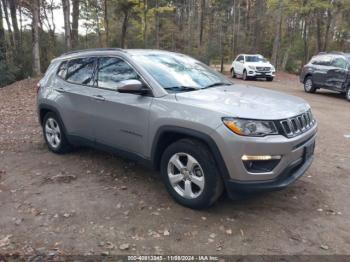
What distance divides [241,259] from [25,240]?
2.12 metres

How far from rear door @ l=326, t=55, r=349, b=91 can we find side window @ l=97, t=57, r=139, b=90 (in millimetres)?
10735

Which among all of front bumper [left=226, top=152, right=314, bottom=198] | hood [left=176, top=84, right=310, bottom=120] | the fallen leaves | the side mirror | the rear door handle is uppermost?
the side mirror

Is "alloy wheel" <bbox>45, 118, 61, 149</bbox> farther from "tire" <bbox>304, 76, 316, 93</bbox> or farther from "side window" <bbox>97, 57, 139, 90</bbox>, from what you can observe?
"tire" <bbox>304, 76, 316, 93</bbox>

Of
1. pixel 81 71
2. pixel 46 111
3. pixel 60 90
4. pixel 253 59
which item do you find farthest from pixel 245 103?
pixel 253 59

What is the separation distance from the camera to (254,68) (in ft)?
67.6

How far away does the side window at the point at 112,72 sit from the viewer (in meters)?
4.67

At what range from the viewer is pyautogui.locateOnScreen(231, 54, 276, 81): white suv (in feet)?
67.8

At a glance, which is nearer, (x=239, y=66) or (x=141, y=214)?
(x=141, y=214)

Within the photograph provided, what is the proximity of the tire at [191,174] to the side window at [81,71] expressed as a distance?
6.28 ft

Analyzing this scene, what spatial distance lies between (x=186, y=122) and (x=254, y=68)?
1768 cm

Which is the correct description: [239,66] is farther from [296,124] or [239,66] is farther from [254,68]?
[296,124]

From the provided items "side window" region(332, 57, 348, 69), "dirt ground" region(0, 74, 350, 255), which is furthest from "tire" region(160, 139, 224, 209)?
"side window" region(332, 57, 348, 69)

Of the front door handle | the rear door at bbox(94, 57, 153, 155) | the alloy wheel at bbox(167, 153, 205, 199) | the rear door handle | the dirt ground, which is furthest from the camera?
the rear door handle

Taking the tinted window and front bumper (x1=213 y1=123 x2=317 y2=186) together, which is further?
the tinted window
